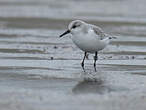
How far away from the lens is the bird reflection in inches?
382

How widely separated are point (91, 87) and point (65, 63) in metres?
2.83

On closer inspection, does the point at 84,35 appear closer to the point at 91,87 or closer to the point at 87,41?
the point at 87,41

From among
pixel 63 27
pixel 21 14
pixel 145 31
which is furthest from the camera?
pixel 21 14

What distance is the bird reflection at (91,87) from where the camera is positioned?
9695 mm

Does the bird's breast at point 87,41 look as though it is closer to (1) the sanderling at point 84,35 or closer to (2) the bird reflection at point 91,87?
(1) the sanderling at point 84,35

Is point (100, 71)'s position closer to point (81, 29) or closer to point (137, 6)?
point (81, 29)

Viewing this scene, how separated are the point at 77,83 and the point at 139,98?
170 cm

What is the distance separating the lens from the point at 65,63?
12844mm

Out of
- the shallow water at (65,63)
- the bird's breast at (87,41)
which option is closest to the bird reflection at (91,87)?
the shallow water at (65,63)

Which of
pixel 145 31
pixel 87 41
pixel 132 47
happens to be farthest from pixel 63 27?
pixel 87 41

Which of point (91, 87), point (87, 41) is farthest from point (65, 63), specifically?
point (91, 87)

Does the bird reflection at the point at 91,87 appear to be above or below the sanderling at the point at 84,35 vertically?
below

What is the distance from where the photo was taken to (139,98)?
9.08m

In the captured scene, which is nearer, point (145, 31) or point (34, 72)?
point (34, 72)
